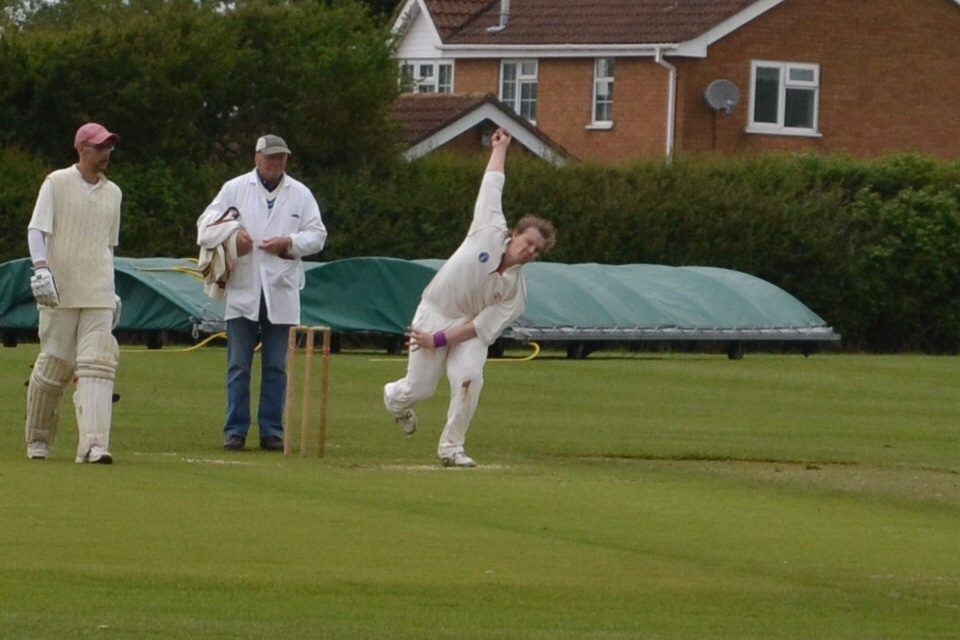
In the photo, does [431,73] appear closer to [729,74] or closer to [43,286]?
[729,74]

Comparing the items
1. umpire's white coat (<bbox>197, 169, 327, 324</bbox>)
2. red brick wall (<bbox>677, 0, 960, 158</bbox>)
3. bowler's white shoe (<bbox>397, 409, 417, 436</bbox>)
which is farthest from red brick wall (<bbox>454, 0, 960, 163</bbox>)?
bowler's white shoe (<bbox>397, 409, 417, 436</bbox>)

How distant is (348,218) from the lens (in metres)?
34.6

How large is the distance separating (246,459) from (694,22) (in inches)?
1355

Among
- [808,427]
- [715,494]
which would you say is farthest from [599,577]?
[808,427]

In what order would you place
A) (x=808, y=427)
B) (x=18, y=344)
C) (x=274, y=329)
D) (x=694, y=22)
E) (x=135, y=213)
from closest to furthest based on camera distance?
(x=274, y=329) < (x=808, y=427) < (x=18, y=344) < (x=135, y=213) < (x=694, y=22)

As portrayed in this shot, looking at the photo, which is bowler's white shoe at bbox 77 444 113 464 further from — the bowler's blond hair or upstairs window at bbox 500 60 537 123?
upstairs window at bbox 500 60 537 123

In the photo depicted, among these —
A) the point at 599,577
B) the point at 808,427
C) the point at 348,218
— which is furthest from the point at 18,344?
the point at 599,577

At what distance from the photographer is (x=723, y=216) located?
36406 millimetres

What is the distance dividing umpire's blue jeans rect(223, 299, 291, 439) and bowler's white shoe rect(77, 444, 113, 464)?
Answer: 1853mm

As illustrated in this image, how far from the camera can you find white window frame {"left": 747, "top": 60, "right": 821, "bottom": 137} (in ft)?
158

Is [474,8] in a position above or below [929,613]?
above

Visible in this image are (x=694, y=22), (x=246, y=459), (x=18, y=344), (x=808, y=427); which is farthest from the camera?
(x=694, y=22)

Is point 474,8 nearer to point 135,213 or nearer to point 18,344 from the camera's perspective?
point 135,213

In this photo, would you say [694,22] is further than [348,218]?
Yes
